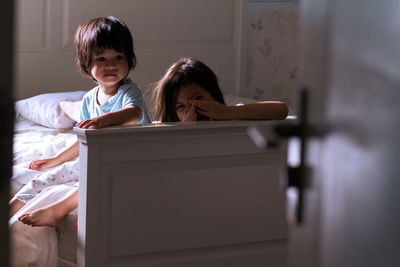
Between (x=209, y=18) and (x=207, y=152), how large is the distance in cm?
196

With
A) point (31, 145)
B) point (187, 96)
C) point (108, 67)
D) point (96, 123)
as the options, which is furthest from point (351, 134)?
point (31, 145)

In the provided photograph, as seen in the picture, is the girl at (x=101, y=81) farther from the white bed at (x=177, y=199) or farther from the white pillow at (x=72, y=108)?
the white pillow at (x=72, y=108)

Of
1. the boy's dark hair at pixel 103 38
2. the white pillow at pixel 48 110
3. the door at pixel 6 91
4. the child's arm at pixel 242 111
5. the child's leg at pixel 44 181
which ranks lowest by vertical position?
the child's leg at pixel 44 181

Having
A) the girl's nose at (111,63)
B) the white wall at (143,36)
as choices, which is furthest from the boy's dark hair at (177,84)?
the white wall at (143,36)

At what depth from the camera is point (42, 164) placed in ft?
7.14

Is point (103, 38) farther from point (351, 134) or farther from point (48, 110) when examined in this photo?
point (351, 134)

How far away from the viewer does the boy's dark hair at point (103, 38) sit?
2.06 meters

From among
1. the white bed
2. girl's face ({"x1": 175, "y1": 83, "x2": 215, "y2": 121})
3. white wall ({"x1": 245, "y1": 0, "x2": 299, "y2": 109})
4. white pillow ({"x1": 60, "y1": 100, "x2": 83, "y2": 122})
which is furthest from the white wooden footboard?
white wall ({"x1": 245, "y1": 0, "x2": 299, "y2": 109})

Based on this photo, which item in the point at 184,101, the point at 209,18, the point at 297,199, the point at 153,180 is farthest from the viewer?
the point at 209,18

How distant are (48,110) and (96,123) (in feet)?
4.46

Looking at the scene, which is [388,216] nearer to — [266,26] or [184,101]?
[184,101]

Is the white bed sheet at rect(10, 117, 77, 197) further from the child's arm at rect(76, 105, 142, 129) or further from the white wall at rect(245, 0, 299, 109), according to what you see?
the white wall at rect(245, 0, 299, 109)

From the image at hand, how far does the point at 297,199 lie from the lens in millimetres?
785

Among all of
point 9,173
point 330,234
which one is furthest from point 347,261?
point 9,173
